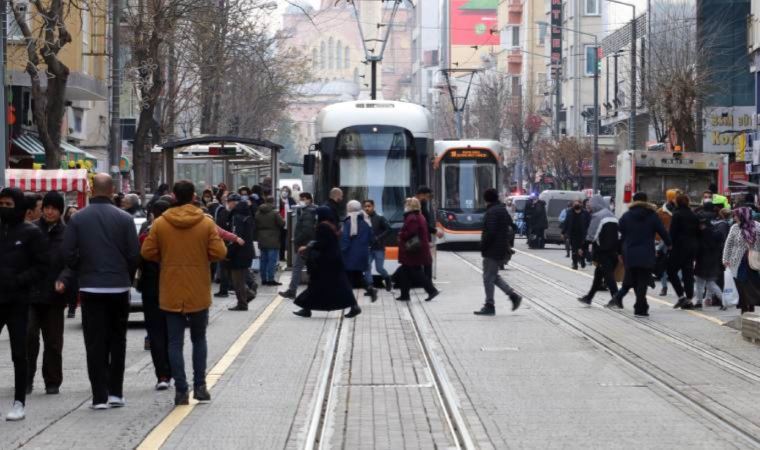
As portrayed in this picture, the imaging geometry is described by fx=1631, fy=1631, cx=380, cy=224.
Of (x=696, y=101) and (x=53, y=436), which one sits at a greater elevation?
→ (x=696, y=101)

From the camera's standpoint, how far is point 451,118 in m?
118

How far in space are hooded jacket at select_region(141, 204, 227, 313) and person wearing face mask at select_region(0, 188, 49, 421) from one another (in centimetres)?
78

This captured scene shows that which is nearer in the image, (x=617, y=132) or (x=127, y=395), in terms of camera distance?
(x=127, y=395)

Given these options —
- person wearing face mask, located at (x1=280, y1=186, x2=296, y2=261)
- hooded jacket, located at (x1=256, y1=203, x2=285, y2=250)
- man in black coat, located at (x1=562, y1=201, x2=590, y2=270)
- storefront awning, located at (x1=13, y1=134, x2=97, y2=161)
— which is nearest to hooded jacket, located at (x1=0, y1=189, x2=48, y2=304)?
hooded jacket, located at (x1=256, y1=203, x2=285, y2=250)

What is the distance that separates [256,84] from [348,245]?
46866 millimetres

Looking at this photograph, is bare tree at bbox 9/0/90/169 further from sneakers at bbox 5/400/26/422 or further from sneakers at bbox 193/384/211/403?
sneakers at bbox 5/400/26/422

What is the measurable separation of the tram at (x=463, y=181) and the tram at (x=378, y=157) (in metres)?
14.5

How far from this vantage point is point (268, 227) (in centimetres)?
2714

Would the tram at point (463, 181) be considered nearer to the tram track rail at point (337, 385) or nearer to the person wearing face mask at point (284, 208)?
the person wearing face mask at point (284, 208)

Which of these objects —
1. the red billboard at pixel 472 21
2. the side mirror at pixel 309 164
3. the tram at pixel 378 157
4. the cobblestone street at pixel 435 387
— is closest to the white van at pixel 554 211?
the side mirror at pixel 309 164

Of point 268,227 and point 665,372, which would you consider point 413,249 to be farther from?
point 665,372

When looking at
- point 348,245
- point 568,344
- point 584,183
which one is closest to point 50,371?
point 568,344

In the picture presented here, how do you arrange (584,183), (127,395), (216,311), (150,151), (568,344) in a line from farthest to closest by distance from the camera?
1. (584,183)
2. (150,151)
3. (216,311)
4. (568,344)
5. (127,395)

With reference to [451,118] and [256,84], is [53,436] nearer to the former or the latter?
[256,84]
